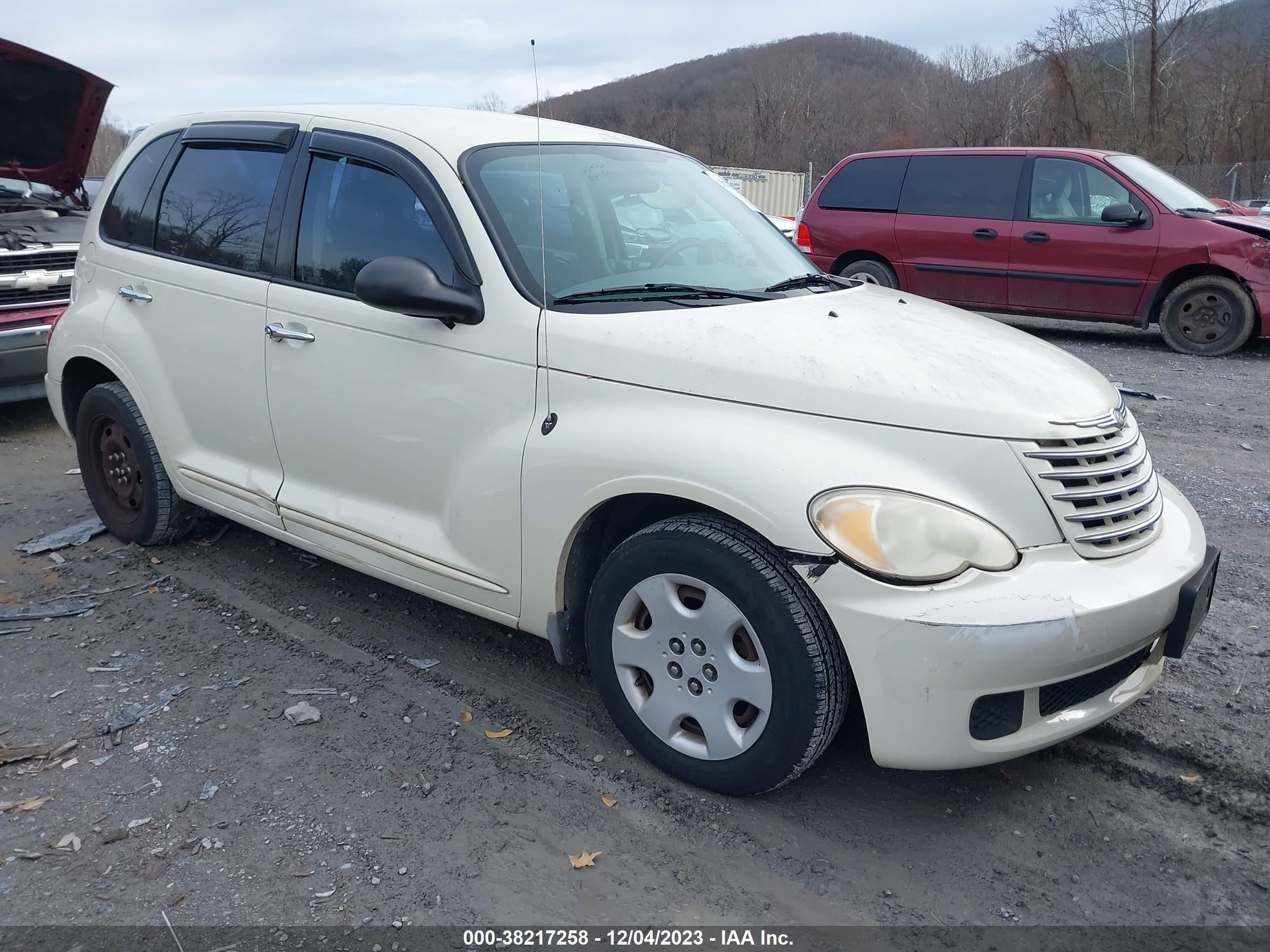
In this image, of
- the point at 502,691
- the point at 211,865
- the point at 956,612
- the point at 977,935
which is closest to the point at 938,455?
the point at 956,612

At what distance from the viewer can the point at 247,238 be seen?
383 centimetres

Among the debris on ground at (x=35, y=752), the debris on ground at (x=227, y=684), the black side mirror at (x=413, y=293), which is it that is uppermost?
the black side mirror at (x=413, y=293)

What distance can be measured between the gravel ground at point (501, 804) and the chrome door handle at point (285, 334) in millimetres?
1168

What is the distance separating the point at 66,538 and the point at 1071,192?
9.03 m

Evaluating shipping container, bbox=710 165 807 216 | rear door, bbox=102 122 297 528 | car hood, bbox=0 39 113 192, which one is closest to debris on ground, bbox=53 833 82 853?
rear door, bbox=102 122 297 528

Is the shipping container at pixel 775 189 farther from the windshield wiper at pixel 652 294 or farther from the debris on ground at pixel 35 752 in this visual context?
the debris on ground at pixel 35 752

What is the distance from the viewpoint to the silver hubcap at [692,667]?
262cm

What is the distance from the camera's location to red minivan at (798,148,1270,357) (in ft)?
29.5

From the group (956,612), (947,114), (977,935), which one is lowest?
(977,935)

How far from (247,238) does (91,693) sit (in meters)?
1.78

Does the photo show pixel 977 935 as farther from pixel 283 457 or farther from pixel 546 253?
pixel 283 457

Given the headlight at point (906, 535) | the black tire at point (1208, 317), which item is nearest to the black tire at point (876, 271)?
the black tire at point (1208, 317)

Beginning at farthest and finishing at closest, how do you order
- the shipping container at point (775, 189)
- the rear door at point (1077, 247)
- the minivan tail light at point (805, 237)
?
the shipping container at point (775, 189) → the minivan tail light at point (805, 237) → the rear door at point (1077, 247)

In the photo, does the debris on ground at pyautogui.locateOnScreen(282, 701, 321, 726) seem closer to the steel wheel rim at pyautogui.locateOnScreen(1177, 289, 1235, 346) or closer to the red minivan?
the red minivan
